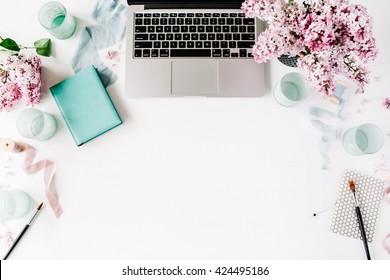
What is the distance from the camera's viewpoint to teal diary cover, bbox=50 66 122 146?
889 mm

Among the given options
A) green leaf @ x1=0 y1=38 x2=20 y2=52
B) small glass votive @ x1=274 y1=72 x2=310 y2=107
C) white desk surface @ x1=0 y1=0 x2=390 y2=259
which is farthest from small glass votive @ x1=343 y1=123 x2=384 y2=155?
green leaf @ x1=0 y1=38 x2=20 y2=52

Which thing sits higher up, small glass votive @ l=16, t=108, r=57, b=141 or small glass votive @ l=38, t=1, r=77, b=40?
small glass votive @ l=38, t=1, r=77, b=40

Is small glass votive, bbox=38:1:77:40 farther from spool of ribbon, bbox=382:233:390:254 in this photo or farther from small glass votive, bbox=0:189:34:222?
spool of ribbon, bbox=382:233:390:254

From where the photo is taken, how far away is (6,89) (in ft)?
2.83

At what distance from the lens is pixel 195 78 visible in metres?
0.91

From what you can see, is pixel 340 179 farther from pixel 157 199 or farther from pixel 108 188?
pixel 108 188

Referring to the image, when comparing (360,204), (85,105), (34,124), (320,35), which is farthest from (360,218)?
(34,124)

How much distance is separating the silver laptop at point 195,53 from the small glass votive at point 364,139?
25cm

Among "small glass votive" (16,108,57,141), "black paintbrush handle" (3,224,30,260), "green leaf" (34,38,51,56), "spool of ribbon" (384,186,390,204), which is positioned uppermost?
"green leaf" (34,38,51,56)

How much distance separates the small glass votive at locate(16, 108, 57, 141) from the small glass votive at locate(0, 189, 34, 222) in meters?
0.15

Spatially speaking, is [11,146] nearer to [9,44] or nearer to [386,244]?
[9,44]

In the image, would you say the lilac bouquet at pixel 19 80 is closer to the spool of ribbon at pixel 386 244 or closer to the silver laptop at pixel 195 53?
the silver laptop at pixel 195 53

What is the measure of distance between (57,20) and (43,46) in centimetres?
9

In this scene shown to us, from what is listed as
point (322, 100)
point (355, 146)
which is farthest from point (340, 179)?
point (322, 100)
